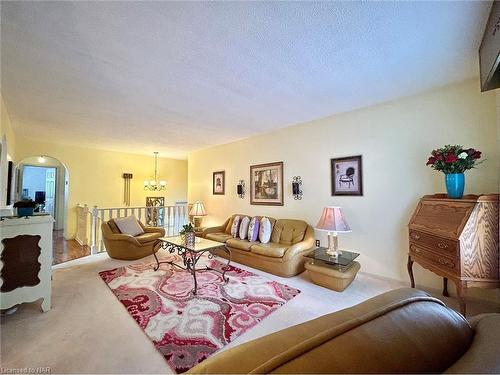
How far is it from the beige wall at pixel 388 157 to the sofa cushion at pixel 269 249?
87 centimetres

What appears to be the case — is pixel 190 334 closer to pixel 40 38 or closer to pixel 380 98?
pixel 40 38

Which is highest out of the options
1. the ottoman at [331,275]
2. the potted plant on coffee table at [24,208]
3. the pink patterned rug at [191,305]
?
the potted plant on coffee table at [24,208]

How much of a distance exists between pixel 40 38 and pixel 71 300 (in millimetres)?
2681

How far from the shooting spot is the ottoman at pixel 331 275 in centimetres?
279

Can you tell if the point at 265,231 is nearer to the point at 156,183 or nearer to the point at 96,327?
the point at 96,327

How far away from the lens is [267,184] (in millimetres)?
4684

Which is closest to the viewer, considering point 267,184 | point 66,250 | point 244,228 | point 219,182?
point 244,228

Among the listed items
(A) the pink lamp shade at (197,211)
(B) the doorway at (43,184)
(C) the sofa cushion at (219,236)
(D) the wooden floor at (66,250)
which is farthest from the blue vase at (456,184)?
(B) the doorway at (43,184)

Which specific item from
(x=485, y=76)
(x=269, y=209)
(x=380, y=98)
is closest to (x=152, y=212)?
(x=269, y=209)

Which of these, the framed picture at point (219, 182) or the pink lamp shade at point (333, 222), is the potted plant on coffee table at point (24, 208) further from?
the framed picture at point (219, 182)

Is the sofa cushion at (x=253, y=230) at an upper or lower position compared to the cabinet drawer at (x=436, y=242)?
lower

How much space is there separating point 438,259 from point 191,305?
2605 mm

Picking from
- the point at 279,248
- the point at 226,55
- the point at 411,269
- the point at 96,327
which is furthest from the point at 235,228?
the point at 226,55

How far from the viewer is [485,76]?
182 centimetres
